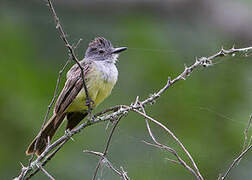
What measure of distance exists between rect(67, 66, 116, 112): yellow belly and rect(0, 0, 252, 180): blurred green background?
3.69ft

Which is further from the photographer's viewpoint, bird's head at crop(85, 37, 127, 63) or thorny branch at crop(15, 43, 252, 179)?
bird's head at crop(85, 37, 127, 63)

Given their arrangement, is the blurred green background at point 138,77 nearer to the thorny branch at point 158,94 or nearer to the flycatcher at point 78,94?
the flycatcher at point 78,94

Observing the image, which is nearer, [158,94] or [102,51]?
[158,94]

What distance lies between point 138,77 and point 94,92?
2.62 meters

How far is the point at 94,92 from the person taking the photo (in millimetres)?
4598

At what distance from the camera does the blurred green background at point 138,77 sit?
6176 millimetres

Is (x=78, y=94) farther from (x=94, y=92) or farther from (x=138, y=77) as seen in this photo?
(x=138, y=77)

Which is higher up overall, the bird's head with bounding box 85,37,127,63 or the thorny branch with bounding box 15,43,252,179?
the bird's head with bounding box 85,37,127,63

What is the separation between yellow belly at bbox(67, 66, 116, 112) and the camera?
4.61m

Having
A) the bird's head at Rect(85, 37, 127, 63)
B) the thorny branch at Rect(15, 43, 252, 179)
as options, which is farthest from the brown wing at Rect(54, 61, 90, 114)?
the thorny branch at Rect(15, 43, 252, 179)

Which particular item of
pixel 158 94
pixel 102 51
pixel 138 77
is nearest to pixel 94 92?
pixel 102 51

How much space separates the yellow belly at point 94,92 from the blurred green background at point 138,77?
3.69ft

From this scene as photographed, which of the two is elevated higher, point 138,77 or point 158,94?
point 138,77

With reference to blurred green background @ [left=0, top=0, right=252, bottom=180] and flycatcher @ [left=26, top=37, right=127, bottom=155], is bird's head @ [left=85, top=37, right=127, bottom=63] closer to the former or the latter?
flycatcher @ [left=26, top=37, right=127, bottom=155]
